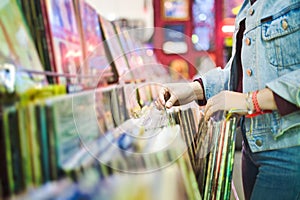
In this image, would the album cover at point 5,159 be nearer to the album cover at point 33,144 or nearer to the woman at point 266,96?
the album cover at point 33,144

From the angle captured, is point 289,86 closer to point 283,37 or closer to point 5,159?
point 283,37

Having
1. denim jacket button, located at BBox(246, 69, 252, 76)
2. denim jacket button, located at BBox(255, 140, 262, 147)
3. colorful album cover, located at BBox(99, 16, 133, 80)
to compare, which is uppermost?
colorful album cover, located at BBox(99, 16, 133, 80)

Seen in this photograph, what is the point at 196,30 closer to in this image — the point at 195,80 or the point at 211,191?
the point at 195,80

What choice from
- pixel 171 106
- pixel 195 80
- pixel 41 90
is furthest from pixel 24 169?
pixel 195 80

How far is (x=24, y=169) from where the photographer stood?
0.72 m

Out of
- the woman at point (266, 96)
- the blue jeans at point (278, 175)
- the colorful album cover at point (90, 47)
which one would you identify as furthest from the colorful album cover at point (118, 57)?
the blue jeans at point (278, 175)

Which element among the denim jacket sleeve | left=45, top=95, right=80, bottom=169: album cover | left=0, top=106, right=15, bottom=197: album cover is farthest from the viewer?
the denim jacket sleeve

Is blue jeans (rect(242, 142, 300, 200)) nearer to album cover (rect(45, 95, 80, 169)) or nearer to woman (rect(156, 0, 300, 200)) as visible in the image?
woman (rect(156, 0, 300, 200))

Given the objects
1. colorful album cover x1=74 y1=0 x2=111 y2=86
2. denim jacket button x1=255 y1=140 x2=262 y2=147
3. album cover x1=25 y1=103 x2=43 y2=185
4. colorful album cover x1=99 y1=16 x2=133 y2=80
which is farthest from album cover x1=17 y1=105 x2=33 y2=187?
denim jacket button x1=255 y1=140 x2=262 y2=147

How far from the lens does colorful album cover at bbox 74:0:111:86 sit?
1.01 metres

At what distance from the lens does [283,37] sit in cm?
99

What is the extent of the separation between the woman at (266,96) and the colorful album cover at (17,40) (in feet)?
1.44

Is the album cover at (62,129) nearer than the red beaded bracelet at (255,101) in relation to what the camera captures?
Yes

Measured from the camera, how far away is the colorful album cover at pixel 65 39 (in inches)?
34.3
